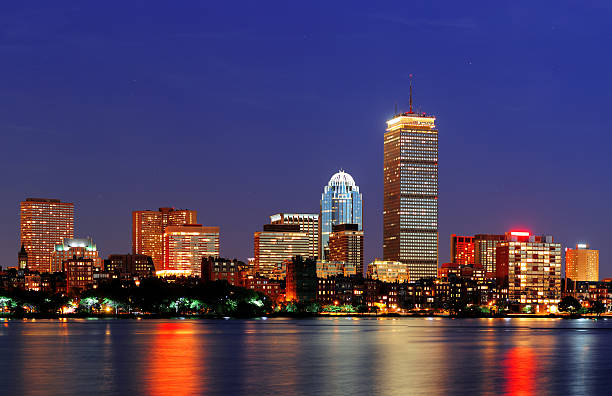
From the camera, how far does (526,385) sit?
242 ft

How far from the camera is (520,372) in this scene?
281 feet

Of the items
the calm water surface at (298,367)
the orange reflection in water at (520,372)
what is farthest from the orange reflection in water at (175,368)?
the orange reflection in water at (520,372)

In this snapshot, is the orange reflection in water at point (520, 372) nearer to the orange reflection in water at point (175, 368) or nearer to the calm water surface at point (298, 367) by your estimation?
the calm water surface at point (298, 367)

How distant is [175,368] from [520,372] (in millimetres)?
29916

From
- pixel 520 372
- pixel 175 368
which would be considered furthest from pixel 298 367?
pixel 520 372

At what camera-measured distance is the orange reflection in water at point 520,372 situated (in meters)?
70.7

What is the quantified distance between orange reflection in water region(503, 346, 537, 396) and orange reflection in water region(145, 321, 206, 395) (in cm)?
2253

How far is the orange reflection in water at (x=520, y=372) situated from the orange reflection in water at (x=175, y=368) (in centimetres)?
2253

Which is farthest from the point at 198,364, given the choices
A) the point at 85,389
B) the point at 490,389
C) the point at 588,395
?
the point at 588,395

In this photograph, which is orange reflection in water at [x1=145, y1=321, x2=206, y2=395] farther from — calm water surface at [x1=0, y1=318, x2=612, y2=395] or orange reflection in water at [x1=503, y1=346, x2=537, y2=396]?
orange reflection in water at [x1=503, y1=346, x2=537, y2=396]

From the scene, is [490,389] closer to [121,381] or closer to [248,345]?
[121,381]

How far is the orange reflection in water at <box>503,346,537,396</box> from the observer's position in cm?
7069

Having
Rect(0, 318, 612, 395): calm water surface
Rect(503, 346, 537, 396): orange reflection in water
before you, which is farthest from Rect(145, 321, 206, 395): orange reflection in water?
Rect(503, 346, 537, 396): orange reflection in water

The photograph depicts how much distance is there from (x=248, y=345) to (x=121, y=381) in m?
51.7
